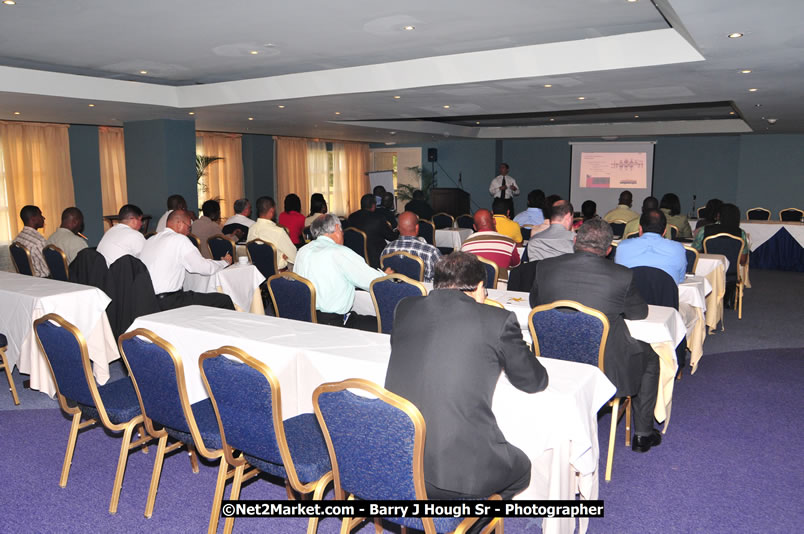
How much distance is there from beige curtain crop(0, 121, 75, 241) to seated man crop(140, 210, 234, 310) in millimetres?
8393

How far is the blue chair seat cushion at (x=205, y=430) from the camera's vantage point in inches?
107

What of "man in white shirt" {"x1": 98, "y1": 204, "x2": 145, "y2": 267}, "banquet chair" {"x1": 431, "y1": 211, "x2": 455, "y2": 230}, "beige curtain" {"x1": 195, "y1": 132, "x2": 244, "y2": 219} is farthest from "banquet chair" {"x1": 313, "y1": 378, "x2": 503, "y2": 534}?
"beige curtain" {"x1": 195, "y1": 132, "x2": 244, "y2": 219}

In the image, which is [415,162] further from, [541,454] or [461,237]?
[541,454]

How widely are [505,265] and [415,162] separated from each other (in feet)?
46.4

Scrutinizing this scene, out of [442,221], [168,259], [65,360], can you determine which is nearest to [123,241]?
[168,259]

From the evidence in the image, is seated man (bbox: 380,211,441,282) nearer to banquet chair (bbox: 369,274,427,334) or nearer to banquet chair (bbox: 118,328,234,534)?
banquet chair (bbox: 369,274,427,334)

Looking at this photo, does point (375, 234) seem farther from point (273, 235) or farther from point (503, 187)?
point (503, 187)

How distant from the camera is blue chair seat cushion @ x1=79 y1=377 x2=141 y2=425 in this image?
2.97 meters

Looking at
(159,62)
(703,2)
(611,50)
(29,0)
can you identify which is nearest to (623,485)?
(703,2)

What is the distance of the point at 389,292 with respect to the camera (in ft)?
13.4

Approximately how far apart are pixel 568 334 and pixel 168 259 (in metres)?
3.38

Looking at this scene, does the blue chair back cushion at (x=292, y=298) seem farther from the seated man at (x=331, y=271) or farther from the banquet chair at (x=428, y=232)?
the banquet chair at (x=428, y=232)

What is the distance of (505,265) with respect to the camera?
18.5ft

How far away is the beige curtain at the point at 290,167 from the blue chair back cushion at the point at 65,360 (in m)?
13.7
